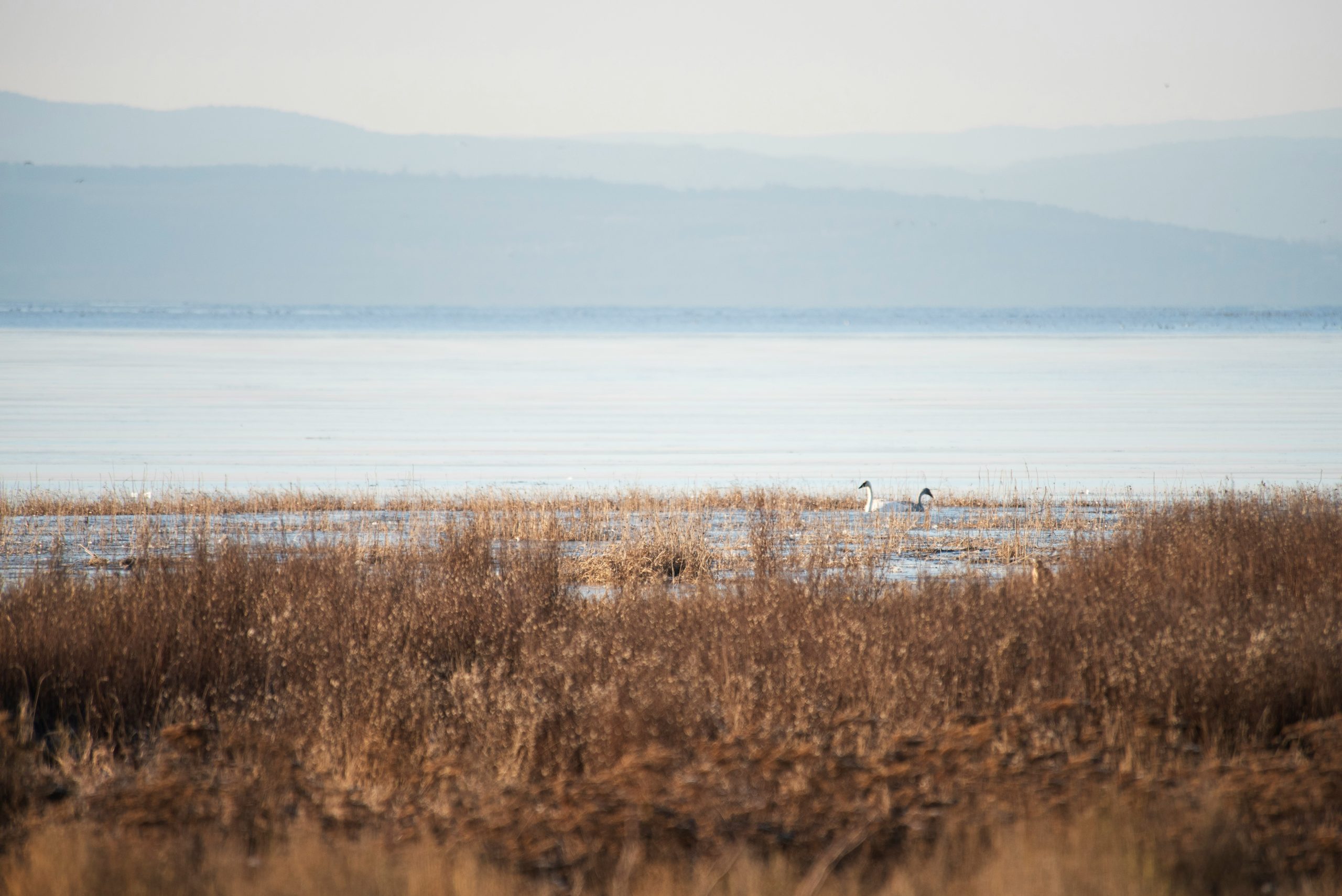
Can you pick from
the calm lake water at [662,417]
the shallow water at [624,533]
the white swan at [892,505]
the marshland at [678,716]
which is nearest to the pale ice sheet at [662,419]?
the calm lake water at [662,417]

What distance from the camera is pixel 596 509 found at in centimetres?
1812

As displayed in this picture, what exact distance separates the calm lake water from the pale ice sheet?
0.49 feet

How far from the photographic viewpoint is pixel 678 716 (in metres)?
7.27

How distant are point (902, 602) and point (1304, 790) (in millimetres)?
3976

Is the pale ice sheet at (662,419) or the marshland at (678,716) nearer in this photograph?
the marshland at (678,716)

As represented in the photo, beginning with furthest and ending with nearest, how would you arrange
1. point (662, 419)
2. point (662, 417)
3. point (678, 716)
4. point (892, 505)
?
point (662, 417)
point (662, 419)
point (892, 505)
point (678, 716)

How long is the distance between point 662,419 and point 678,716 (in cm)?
3142

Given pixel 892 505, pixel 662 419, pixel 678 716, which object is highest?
pixel 662 419

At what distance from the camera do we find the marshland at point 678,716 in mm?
4879

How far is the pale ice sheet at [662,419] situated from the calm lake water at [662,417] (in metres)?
0.15

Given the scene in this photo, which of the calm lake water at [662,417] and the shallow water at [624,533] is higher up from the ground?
the calm lake water at [662,417]

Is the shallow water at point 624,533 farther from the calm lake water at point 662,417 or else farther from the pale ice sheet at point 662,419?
the calm lake water at point 662,417

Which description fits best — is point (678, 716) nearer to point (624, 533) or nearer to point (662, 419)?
point (624, 533)

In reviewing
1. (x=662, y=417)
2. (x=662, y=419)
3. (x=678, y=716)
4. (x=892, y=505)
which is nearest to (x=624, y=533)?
(x=892, y=505)
